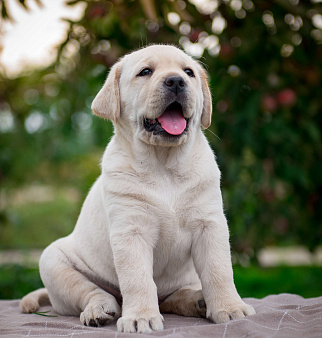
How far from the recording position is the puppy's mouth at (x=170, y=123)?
114 inches

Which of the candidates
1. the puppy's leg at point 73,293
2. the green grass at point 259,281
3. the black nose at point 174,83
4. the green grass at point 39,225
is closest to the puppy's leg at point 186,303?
the puppy's leg at point 73,293

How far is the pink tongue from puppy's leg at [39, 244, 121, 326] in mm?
1019

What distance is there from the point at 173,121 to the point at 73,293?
1.17m

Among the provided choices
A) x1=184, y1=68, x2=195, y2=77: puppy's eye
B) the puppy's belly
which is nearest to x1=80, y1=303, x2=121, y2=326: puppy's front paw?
the puppy's belly

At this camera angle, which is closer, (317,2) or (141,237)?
(141,237)

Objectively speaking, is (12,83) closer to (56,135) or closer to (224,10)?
(56,135)

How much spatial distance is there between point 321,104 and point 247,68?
0.84m

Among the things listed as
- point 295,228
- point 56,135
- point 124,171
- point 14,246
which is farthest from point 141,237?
point 14,246

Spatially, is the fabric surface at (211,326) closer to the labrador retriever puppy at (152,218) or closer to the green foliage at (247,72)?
the labrador retriever puppy at (152,218)

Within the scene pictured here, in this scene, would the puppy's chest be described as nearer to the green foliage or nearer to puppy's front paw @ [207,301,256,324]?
puppy's front paw @ [207,301,256,324]

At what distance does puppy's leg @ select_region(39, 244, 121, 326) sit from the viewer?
9.32 feet

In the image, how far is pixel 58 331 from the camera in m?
2.64

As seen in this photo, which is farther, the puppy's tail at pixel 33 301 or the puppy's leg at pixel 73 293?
the puppy's tail at pixel 33 301

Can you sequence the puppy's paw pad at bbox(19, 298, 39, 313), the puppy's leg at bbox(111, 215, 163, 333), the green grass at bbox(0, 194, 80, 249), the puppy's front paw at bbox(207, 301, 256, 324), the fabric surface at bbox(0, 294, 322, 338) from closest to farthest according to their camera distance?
the fabric surface at bbox(0, 294, 322, 338), the puppy's leg at bbox(111, 215, 163, 333), the puppy's front paw at bbox(207, 301, 256, 324), the puppy's paw pad at bbox(19, 298, 39, 313), the green grass at bbox(0, 194, 80, 249)
